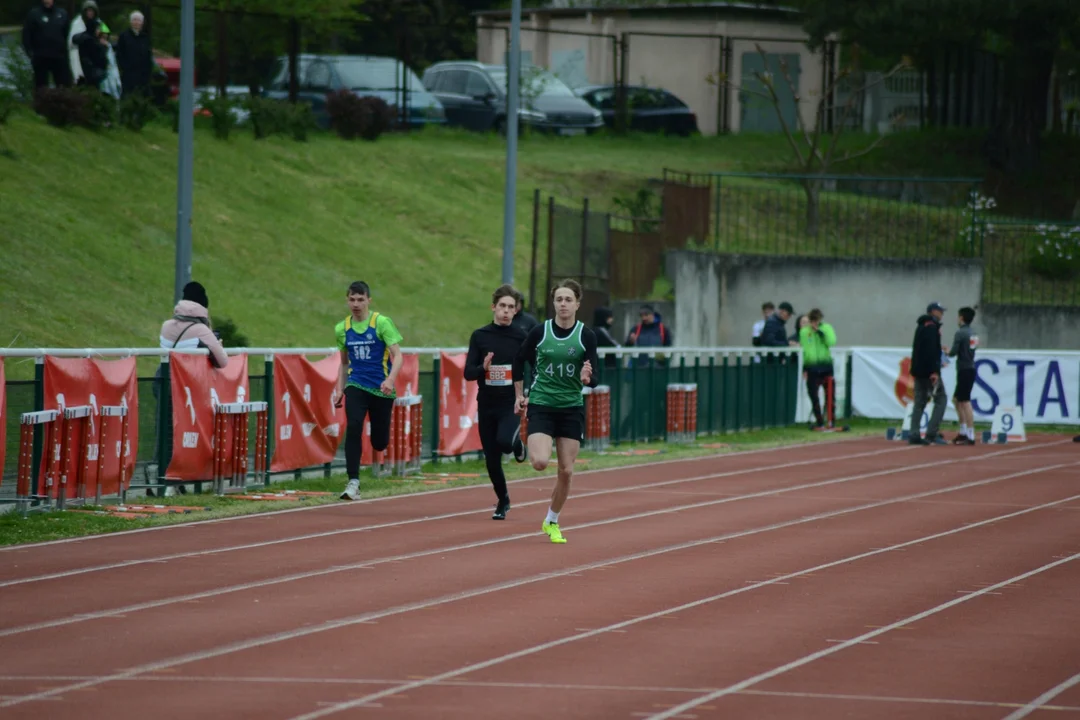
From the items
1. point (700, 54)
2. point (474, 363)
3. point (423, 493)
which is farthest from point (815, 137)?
point (474, 363)

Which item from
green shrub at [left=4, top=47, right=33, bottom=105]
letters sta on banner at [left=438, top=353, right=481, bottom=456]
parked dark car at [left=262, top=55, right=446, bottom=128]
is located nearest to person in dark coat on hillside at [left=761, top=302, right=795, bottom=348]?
letters sta on banner at [left=438, top=353, right=481, bottom=456]

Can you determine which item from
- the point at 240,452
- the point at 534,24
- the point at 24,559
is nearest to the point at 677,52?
the point at 534,24

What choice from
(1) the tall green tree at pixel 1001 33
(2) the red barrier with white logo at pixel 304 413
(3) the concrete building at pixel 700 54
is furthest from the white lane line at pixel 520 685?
(3) the concrete building at pixel 700 54

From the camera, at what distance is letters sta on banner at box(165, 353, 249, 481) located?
16000 millimetres

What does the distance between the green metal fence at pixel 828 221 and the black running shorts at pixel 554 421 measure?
22.9m

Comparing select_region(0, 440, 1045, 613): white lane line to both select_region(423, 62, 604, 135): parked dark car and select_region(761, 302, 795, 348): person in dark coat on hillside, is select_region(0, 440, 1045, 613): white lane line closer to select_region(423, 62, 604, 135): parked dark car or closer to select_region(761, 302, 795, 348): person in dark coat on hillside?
select_region(761, 302, 795, 348): person in dark coat on hillside

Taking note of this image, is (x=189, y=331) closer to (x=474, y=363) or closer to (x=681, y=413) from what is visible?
(x=474, y=363)

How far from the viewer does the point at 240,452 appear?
1677cm

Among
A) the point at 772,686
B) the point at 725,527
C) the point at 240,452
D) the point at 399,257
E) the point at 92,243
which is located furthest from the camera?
the point at 399,257

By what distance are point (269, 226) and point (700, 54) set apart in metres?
20.6

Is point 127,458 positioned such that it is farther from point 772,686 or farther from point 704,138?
point 704,138

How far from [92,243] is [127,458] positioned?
1323 centimetres

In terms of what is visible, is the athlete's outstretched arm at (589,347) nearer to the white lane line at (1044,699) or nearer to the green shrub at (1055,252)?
the white lane line at (1044,699)

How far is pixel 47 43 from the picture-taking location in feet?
100
